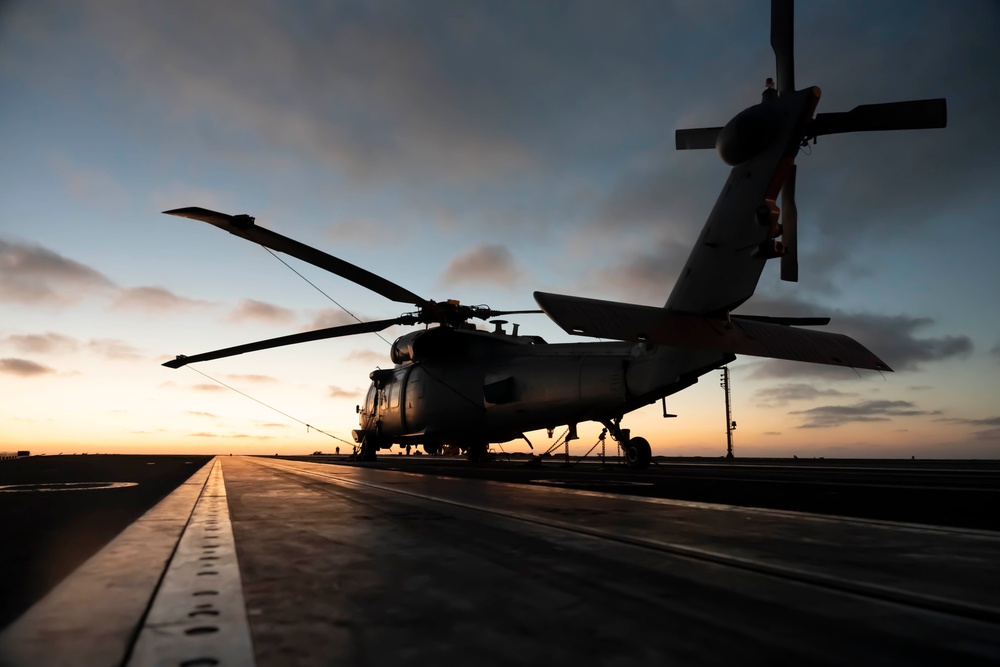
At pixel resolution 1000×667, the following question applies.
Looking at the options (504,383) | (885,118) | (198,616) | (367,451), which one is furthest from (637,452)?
(198,616)

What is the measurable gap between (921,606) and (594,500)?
4411mm

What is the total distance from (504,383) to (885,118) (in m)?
11.8

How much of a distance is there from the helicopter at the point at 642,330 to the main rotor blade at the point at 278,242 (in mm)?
31

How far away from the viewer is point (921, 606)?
83.1 inches

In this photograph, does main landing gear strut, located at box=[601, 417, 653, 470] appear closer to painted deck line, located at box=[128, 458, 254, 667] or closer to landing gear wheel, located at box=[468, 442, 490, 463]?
landing gear wheel, located at box=[468, 442, 490, 463]

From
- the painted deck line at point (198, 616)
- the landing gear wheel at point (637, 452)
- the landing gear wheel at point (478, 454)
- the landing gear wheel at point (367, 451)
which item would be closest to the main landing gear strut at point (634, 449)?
the landing gear wheel at point (637, 452)

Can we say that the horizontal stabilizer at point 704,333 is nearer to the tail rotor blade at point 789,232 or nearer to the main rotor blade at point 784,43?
the tail rotor blade at point 789,232

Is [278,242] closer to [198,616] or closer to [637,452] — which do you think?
[637,452]

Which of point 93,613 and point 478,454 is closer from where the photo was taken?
point 93,613

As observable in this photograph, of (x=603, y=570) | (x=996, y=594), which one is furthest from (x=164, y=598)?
(x=996, y=594)

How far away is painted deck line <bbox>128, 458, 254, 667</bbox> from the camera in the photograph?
5.28 feet

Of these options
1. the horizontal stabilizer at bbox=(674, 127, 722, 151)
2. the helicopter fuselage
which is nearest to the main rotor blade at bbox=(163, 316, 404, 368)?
the helicopter fuselage

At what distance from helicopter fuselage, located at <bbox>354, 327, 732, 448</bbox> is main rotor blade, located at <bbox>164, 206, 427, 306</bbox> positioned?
5092mm

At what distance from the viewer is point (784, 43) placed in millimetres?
10453
